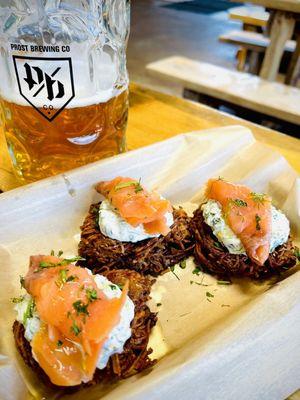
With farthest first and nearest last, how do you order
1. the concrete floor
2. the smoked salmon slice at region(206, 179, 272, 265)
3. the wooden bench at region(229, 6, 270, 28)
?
the concrete floor < the wooden bench at region(229, 6, 270, 28) < the smoked salmon slice at region(206, 179, 272, 265)

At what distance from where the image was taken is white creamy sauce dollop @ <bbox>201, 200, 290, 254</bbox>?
1.38 meters

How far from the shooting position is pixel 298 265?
54.0 inches

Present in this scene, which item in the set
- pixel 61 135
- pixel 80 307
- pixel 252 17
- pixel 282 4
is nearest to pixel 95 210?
pixel 61 135

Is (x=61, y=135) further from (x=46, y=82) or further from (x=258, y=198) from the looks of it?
(x=258, y=198)

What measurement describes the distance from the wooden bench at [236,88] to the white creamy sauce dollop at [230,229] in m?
1.82

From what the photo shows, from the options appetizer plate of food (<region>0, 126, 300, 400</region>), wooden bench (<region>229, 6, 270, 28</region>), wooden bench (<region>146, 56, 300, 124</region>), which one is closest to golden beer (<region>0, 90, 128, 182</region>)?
appetizer plate of food (<region>0, 126, 300, 400</region>)

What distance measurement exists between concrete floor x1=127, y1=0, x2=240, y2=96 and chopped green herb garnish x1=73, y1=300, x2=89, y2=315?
5.11 m

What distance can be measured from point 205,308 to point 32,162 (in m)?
0.89

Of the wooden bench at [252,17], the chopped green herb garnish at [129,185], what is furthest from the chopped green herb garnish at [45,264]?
the wooden bench at [252,17]

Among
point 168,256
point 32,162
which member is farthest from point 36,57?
point 168,256

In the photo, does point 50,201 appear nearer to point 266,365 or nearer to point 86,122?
point 86,122

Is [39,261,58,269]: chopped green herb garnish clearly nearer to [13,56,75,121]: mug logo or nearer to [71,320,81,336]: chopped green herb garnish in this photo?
[71,320,81,336]: chopped green herb garnish

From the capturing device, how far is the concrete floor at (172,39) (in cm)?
702

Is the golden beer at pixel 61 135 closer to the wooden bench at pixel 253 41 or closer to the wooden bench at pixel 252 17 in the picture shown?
the wooden bench at pixel 253 41
